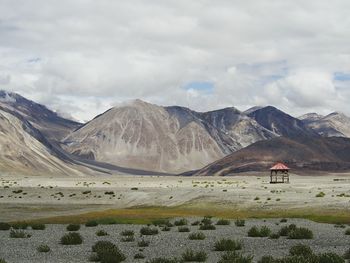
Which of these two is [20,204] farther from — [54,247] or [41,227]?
[54,247]

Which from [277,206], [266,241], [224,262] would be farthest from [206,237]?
[277,206]

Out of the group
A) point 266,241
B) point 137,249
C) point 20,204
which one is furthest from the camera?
point 20,204

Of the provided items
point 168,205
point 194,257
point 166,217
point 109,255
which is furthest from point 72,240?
point 168,205

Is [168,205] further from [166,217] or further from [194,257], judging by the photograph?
[194,257]

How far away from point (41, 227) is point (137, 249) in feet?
43.4

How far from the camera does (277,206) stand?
54.4 metres

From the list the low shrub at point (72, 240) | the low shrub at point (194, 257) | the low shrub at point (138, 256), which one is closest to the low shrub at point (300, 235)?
the low shrub at point (194, 257)

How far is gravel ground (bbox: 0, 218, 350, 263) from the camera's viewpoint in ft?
74.6

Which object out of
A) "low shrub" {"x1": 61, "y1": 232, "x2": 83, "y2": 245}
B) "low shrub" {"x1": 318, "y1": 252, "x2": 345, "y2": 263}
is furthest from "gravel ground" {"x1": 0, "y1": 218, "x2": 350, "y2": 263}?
"low shrub" {"x1": 318, "y1": 252, "x2": 345, "y2": 263}

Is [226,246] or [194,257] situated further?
[226,246]

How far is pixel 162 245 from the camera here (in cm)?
2614

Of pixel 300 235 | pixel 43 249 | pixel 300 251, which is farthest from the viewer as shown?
pixel 300 235

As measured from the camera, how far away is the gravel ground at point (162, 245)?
2275 centimetres

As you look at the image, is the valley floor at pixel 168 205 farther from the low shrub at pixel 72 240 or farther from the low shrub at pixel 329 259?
the low shrub at pixel 329 259
